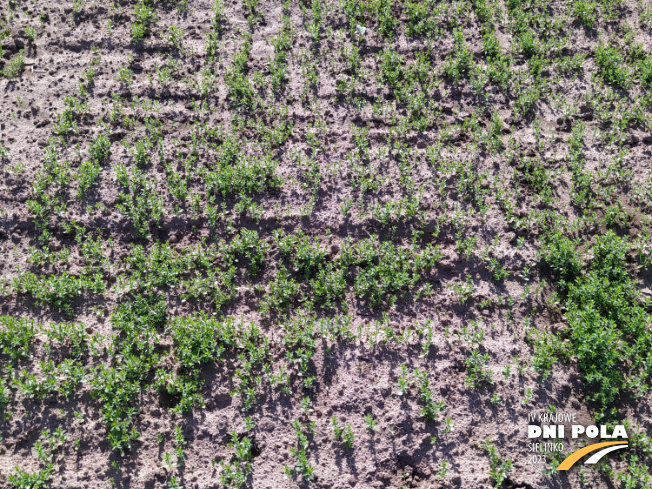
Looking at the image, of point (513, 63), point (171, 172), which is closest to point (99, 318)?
point (171, 172)

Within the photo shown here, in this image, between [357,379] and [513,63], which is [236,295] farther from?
[513,63]

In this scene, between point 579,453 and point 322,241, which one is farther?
point 322,241

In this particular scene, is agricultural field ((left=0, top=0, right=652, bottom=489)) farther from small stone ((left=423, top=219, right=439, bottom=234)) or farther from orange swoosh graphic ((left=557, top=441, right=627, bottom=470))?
orange swoosh graphic ((left=557, top=441, right=627, bottom=470))

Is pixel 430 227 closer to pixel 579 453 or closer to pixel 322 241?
pixel 322 241

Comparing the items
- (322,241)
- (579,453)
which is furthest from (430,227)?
(579,453)

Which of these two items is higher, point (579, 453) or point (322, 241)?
point (322, 241)

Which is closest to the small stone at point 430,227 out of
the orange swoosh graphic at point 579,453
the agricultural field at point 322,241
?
the agricultural field at point 322,241
